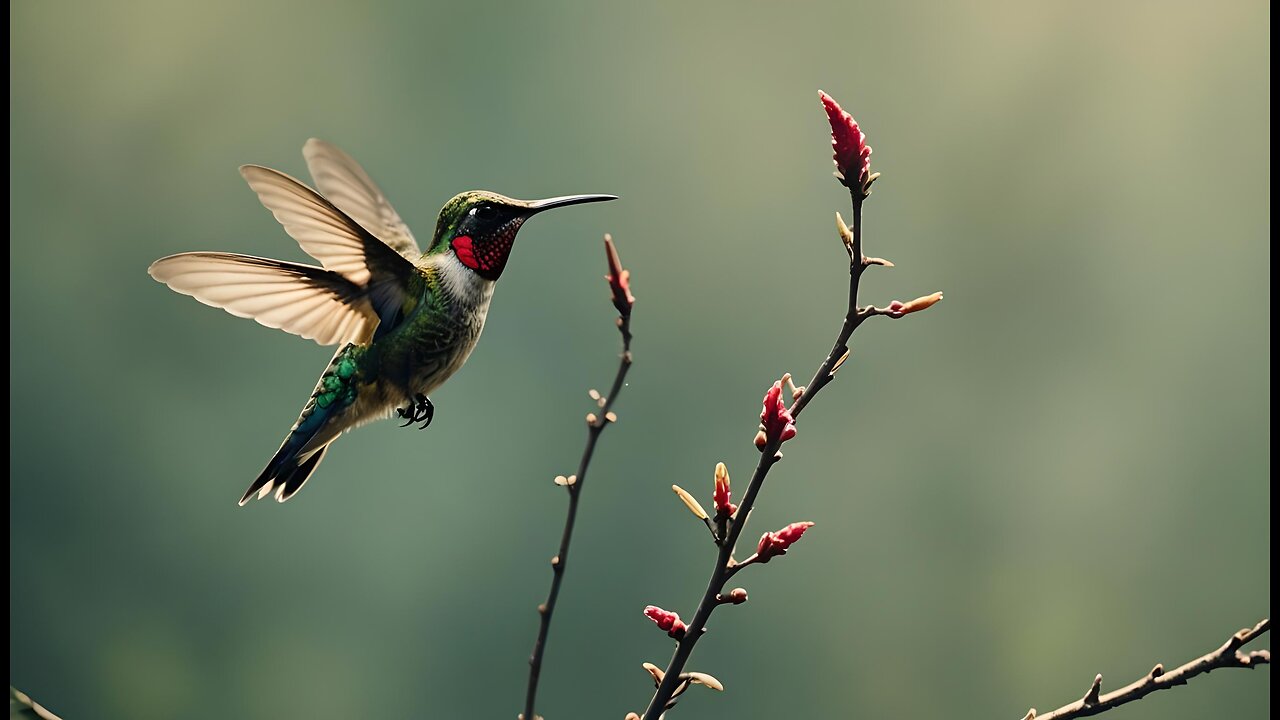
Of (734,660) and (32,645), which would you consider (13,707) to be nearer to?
(734,660)

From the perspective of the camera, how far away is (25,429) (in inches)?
166

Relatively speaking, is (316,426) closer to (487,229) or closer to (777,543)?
(487,229)

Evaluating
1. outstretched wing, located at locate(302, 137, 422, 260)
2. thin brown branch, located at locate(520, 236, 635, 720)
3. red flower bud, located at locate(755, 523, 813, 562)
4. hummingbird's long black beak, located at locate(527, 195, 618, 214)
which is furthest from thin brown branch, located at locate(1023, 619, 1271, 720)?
outstretched wing, located at locate(302, 137, 422, 260)

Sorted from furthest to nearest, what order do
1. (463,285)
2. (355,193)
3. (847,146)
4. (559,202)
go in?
(355,193)
(463,285)
(559,202)
(847,146)

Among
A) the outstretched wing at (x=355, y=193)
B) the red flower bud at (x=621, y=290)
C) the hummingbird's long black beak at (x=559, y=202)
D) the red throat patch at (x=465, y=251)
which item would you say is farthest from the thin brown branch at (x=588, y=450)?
the outstretched wing at (x=355, y=193)

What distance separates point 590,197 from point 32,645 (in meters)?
4.64

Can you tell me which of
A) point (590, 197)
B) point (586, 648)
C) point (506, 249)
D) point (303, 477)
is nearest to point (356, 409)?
point (303, 477)

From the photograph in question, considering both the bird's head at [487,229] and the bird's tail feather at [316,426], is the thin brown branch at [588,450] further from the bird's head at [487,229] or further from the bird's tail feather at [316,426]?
the bird's tail feather at [316,426]

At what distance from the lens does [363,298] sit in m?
0.86

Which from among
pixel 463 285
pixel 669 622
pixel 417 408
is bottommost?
pixel 669 622

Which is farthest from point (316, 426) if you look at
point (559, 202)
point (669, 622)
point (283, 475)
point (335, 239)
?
point (669, 622)

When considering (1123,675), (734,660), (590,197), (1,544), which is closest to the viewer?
(590,197)

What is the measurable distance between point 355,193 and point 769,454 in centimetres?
65

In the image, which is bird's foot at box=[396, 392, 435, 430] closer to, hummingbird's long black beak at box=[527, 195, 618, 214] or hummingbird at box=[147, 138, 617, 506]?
Answer: hummingbird at box=[147, 138, 617, 506]
